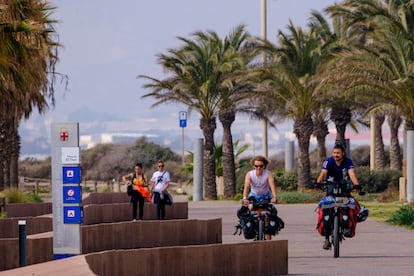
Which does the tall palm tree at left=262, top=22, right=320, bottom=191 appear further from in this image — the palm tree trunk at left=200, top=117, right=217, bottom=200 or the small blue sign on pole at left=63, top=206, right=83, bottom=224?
the small blue sign on pole at left=63, top=206, right=83, bottom=224

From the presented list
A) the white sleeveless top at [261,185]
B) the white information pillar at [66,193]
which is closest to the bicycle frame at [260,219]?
the white sleeveless top at [261,185]

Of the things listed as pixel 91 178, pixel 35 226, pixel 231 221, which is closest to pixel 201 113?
pixel 231 221

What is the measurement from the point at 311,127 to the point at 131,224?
3371 centimetres

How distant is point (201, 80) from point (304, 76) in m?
6.14

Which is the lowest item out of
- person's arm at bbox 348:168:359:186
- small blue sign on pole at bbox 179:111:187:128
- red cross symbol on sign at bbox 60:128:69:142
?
person's arm at bbox 348:168:359:186

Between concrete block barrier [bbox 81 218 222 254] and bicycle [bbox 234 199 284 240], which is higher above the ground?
bicycle [bbox 234 199 284 240]

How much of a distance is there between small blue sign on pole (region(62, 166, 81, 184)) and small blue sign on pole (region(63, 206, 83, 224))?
391 millimetres

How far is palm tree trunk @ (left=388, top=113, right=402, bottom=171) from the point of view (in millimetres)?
64938

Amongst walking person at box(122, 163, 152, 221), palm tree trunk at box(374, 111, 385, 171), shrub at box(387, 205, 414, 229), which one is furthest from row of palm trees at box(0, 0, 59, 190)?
palm tree trunk at box(374, 111, 385, 171)

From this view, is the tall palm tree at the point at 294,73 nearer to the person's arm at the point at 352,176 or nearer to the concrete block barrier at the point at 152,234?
the concrete block barrier at the point at 152,234

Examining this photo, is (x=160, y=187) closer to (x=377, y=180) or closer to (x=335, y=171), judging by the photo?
(x=335, y=171)

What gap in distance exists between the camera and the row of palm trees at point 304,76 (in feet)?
148

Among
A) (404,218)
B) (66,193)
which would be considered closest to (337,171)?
(66,193)

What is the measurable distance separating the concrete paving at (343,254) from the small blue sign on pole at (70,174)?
322cm
